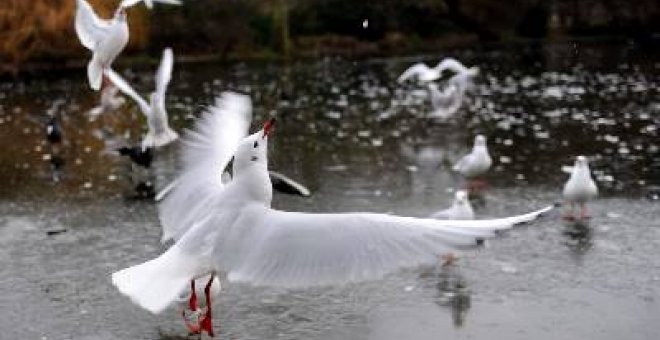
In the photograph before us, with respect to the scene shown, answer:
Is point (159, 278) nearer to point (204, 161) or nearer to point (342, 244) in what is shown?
point (204, 161)

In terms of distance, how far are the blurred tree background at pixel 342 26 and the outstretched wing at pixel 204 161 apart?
2298cm

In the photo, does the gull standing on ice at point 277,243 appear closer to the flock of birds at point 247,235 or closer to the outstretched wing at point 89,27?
the flock of birds at point 247,235

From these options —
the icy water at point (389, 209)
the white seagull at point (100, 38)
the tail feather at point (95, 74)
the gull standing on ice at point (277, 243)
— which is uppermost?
the white seagull at point (100, 38)

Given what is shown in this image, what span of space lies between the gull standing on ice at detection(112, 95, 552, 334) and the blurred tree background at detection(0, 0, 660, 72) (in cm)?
2408

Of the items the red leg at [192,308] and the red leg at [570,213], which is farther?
the red leg at [570,213]

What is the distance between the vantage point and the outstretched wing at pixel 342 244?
385 centimetres

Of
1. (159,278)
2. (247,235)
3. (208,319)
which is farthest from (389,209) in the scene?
(247,235)

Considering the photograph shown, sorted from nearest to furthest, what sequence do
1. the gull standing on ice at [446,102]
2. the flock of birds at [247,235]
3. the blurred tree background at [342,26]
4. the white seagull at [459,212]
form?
the flock of birds at [247,235] → the white seagull at [459,212] → the gull standing on ice at [446,102] → the blurred tree background at [342,26]

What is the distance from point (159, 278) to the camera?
15.9 feet

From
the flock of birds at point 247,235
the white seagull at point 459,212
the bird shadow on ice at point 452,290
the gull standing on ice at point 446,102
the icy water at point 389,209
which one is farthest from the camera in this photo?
the gull standing on ice at point 446,102

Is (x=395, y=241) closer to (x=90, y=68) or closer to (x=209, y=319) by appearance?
(x=209, y=319)

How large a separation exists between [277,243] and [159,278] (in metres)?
0.81

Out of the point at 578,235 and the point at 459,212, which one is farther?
the point at 578,235

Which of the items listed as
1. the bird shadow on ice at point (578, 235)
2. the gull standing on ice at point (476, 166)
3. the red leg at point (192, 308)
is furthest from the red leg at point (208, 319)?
the gull standing on ice at point (476, 166)
